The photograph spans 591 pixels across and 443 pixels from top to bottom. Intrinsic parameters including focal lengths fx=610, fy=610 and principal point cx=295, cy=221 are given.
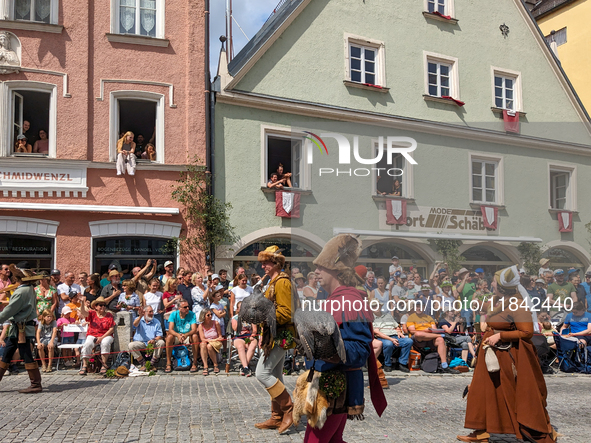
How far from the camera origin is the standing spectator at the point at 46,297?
12.0 meters

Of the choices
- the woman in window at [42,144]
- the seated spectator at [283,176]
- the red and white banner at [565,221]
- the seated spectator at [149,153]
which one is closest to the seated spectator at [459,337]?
the red and white banner at [565,221]

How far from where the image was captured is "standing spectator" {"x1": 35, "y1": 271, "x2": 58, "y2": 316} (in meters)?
12.0

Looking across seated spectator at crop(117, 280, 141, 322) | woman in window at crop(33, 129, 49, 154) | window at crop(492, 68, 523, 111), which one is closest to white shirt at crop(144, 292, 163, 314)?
seated spectator at crop(117, 280, 141, 322)

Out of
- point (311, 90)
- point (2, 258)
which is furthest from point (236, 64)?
point (2, 258)

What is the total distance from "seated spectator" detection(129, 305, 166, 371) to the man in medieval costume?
2226 mm

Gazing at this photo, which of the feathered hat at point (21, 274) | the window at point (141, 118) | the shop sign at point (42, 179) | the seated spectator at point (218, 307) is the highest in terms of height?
the window at point (141, 118)

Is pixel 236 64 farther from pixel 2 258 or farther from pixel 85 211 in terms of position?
pixel 2 258

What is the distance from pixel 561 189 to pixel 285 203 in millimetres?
9432

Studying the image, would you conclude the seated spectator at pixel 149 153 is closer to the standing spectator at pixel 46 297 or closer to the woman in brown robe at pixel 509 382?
the standing spectator at pixel 46 297

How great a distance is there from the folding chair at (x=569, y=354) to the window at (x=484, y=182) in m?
7.30

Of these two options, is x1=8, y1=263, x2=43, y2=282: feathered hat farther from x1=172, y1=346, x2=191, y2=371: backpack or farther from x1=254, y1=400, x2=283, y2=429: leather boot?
x1=254, y1=400, x2=283, y2=429: leather boot

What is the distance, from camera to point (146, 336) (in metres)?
11.7

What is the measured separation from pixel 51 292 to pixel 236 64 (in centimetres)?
851

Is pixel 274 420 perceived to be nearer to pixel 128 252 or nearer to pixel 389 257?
pixel 389 257
